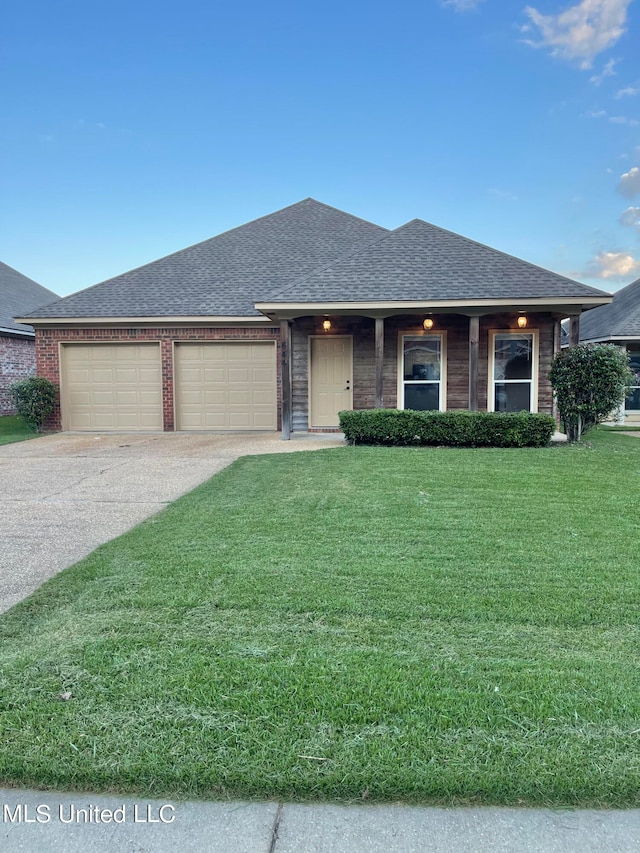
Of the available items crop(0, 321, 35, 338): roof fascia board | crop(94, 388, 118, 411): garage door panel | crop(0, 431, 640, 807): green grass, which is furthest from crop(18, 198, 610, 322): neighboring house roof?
crop(0, 431, 640, 807): green grass

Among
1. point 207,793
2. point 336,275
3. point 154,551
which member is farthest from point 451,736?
point 336,275

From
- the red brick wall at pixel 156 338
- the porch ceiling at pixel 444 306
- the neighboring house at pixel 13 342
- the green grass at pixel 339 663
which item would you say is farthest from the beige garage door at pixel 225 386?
the green grass at pixel 339 663

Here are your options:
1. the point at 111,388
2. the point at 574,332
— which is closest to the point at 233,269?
A: the point at 111,388

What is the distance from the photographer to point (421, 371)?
12.5 meters

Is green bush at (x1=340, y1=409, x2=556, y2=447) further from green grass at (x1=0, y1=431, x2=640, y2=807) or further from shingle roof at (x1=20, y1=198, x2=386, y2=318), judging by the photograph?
shingle roof at (x1=20, y1=198, x2=386, y2=318)

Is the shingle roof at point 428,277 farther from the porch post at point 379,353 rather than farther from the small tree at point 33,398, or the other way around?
the small tree at point 33,398

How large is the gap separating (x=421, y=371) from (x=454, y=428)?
3.29 metres

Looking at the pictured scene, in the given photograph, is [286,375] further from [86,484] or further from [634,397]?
[634,397]

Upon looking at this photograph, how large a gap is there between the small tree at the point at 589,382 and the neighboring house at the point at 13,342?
1434cm

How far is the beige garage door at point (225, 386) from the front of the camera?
13.4 meters

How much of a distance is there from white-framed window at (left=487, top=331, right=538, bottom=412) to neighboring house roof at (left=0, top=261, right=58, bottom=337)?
13.9m

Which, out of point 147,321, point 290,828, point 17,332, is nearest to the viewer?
point 290,828

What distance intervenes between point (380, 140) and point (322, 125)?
1905 millimetres

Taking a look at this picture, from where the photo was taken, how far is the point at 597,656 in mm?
2678
